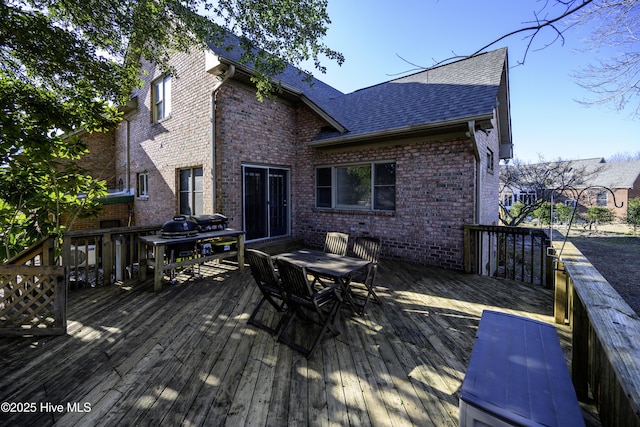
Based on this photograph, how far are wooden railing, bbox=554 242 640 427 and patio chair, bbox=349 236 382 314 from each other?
230 centimetres

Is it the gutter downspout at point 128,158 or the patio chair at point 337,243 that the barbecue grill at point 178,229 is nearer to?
the patio chair at point 337,243

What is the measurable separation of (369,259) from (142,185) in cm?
964

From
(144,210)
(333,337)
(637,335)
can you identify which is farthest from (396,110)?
(144,210)

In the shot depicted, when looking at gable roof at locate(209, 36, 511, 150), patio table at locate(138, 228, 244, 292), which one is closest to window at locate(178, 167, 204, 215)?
patio table at locate(138, 228, 244, 292)

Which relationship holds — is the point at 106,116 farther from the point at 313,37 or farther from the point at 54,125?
the point at 313,37

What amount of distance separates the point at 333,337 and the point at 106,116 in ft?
17.6

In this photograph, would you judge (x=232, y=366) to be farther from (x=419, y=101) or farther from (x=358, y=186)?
(x=419, y=101)

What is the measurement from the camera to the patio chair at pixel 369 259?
13.7ft

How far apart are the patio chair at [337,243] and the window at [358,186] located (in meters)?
2.65

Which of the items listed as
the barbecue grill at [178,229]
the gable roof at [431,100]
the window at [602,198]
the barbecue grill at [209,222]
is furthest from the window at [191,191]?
the window at [602,198]

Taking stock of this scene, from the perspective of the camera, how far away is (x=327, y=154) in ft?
26.9

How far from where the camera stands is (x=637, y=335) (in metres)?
1.65

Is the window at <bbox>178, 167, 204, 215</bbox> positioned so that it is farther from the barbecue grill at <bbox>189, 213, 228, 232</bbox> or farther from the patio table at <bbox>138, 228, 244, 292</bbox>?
the patio table at <bbox>138, 228, 244, 292</bbox>

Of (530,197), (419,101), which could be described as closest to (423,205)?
(419,101)
